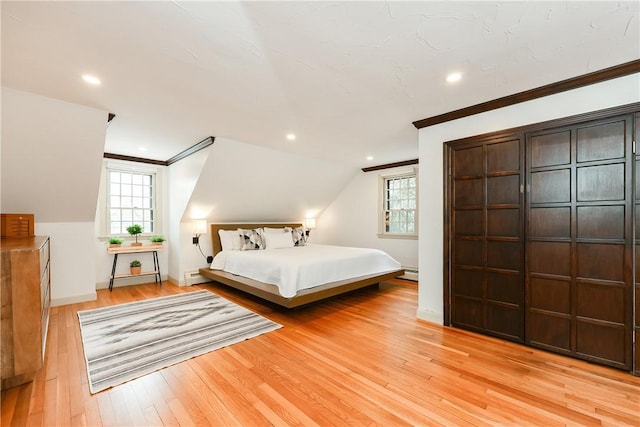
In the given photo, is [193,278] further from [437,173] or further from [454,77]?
[454,77]

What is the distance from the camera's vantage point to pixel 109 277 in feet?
15.6

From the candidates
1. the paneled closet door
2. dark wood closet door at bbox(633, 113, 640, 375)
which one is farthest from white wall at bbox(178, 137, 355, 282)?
dark wood closet door at bbox(633, 113, 640, 375)

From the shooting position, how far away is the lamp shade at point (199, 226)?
4.91m

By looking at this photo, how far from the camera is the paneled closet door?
2.17 m

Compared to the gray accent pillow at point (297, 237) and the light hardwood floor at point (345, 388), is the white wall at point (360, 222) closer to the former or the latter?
the gray accent pillow at point (297, 237)

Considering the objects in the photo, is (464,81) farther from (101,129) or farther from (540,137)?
(101,129)

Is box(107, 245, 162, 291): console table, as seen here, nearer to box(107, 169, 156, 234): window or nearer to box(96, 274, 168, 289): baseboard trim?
box(96, 274, 168, 289): baseboard trim

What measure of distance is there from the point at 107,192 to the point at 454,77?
551 centimetres

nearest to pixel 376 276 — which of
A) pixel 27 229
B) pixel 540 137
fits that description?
pixel 540 137

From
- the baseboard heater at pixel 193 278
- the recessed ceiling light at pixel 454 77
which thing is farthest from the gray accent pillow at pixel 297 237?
the recessed ceiling light at pixel 454 77

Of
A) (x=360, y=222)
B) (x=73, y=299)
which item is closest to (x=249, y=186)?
(x=360, y=222)

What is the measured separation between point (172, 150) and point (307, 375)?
4085 millimetres

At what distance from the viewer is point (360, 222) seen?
6.40 meters

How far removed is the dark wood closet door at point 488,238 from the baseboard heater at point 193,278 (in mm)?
4196
